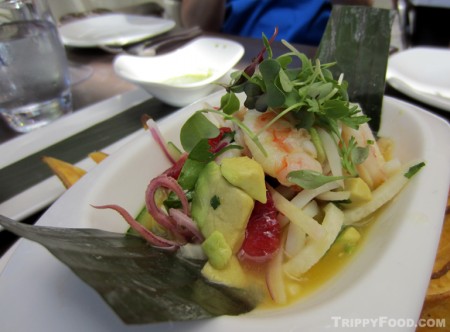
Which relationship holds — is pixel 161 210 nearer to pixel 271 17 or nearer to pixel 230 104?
pixel 230 104

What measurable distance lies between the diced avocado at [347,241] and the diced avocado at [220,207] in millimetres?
171

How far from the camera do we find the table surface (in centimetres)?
142

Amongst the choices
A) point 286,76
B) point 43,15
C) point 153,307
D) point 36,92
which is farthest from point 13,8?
point 153,307

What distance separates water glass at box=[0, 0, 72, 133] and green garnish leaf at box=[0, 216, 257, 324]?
3.15 feet

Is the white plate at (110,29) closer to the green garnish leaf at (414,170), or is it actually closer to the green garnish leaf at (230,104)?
the green garnish leaf at (230,104)

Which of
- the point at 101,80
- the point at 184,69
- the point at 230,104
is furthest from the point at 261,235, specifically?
the point at 101,80

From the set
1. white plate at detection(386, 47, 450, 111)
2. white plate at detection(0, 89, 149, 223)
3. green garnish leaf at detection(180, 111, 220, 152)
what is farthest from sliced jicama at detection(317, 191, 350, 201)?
white plate at detection(386, 47, 450, 111)

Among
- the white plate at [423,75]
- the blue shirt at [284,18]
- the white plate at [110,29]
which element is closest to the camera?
the white plate at [423,75]

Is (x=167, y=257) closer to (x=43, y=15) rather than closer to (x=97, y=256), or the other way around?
(x=97, y=256)

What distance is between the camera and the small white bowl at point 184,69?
1.31 meters

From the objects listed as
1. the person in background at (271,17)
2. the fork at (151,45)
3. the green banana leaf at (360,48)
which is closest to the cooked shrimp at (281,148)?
the green banana leaf at (360,48)

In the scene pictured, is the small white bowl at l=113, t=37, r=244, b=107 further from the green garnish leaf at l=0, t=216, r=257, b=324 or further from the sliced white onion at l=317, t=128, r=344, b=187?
the green garnish leaf at l=0, t=216, r=257, b=324

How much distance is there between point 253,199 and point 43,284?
31cm

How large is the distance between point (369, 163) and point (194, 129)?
0.34 meters
